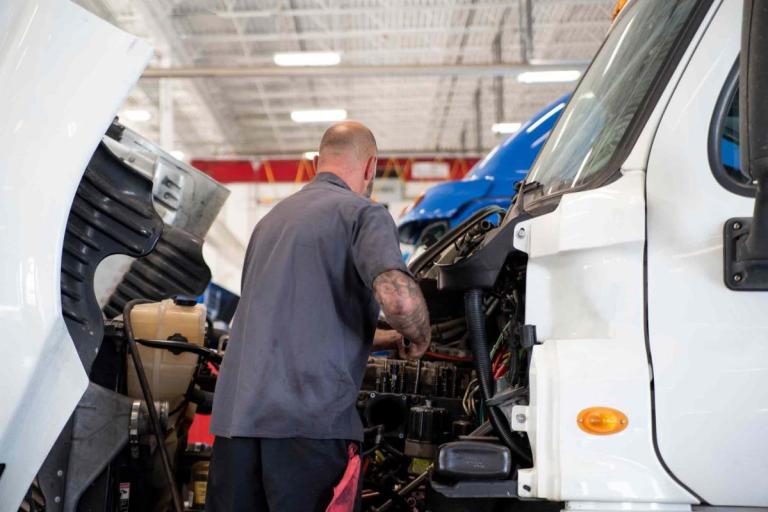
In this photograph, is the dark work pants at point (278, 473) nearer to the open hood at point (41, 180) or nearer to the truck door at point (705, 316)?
the open hood at point (41, 180)

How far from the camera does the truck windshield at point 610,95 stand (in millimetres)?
2248

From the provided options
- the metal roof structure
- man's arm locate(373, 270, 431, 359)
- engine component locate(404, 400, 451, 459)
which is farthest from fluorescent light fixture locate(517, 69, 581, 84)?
man's arm locate(373, 270, 431, 359)

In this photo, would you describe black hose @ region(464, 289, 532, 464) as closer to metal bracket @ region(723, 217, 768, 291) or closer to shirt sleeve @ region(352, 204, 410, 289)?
shirt sleeve @ region(352, 204, 410, 289)

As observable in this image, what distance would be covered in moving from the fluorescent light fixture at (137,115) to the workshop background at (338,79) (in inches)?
1.6

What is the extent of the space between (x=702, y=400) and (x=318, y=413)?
1011 mm

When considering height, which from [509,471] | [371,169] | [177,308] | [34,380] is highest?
[371,169]

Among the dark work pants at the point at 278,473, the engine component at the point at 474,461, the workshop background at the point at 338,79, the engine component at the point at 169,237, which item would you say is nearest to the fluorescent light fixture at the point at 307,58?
the workshop background at the point at 338,79

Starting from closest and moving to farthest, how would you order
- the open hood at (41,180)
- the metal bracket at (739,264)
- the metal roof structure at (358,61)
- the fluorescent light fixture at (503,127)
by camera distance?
the metal bracket at (739,264), the open hood at (41,180), the metal roof structure at (358,61), the fluorescent light fixture at (503,127)

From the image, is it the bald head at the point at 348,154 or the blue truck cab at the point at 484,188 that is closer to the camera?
the bald head at the point at 348,154

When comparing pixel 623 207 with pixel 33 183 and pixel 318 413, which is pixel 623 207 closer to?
pixel 318 413

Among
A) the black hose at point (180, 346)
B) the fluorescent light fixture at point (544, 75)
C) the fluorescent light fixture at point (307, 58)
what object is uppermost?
the fluorescent light fixture at point (307, 58)

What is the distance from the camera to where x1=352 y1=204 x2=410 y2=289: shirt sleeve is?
2.35 m

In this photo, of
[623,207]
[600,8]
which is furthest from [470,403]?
[600,8]

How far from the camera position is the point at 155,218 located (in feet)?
Answer: 8.19
